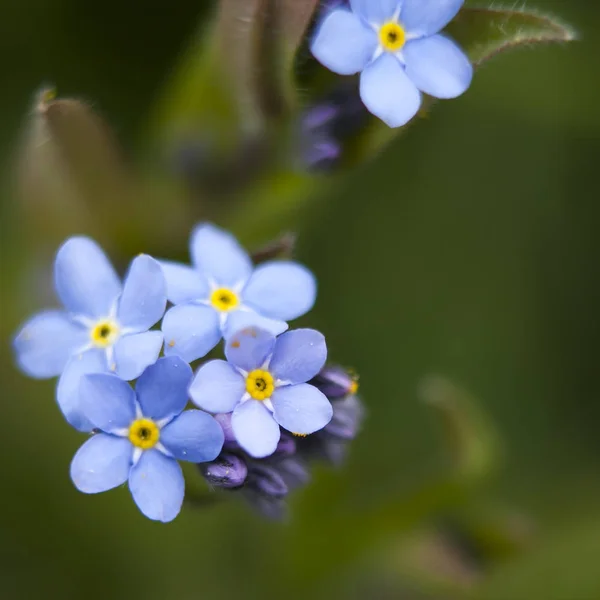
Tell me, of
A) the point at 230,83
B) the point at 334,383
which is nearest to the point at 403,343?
the point at 230,83

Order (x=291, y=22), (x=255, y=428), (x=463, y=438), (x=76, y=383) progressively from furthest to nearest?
1. (x=463, y=438)
2. (x=291, y=22)
3. (x=76, y=383)
4. (x=255, y=428)

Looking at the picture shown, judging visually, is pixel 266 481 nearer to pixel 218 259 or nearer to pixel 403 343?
pixel 218 259

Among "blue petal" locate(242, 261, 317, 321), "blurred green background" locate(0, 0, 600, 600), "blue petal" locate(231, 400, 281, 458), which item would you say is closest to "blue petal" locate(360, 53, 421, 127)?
"blue petal" locate(242, 261, 317, 321)

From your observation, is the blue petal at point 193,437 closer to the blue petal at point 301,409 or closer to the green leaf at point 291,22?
the blue petal at point 301,409

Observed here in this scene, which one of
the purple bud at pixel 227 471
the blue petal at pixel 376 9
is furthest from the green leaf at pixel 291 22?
the purple bud at pixel 227 471

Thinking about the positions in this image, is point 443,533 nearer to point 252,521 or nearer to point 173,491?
point 252,521
